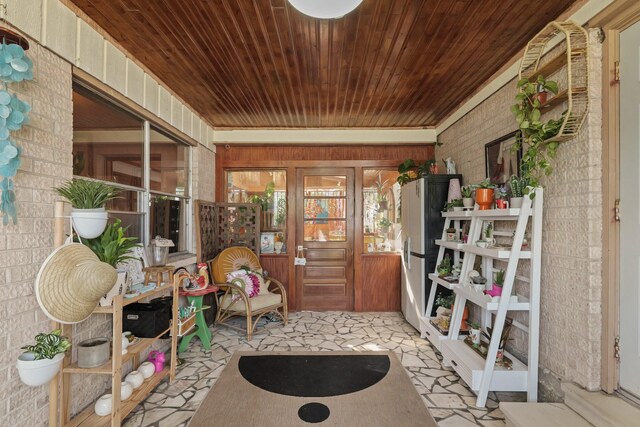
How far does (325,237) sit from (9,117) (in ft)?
12.4

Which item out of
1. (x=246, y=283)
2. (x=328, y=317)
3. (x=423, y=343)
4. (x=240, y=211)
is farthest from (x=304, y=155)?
(x=423, y=343)

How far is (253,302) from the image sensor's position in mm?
3680

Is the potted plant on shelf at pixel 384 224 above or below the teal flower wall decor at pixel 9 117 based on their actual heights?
below

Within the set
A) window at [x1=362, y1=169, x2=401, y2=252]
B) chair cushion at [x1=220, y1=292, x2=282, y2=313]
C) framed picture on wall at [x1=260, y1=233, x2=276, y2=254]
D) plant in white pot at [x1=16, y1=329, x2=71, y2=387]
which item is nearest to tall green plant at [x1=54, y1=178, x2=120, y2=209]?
plant in white pot at [x1=16, y1=329, x2=71, y2=387]

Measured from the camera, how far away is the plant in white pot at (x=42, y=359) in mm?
1445

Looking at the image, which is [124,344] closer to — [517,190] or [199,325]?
[199,325]

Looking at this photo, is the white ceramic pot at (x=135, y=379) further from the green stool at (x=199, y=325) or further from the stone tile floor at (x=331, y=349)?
the green stool at (x=199, y=325)

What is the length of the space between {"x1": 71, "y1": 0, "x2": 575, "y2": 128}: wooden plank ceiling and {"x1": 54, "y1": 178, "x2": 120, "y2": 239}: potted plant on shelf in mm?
1224

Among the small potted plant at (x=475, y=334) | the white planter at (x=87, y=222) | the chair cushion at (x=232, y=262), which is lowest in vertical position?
the small potted plant at (x=475, y=334)

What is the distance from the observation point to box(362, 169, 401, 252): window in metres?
4.75

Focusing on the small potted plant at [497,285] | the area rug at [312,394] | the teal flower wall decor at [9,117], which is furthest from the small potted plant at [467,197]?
the teal flower wall decor at [9,117]

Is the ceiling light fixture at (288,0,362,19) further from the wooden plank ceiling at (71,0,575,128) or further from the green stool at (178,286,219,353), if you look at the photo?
the green stool at (178,286,219,353)

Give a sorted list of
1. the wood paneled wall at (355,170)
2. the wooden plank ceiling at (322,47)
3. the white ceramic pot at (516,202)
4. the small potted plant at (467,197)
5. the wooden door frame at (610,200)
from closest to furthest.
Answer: the wooden door frame at (610,200), the wooden plank ceiling at (322,47), the white ceramic pot at (516,202), the small potted plant at (467,197), the wood paneled wall at (355,170)

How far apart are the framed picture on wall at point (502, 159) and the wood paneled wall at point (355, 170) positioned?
1653mm
